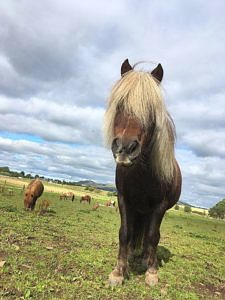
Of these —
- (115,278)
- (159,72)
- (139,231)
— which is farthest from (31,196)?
(159,72)

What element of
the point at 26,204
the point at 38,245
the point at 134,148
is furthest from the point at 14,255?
the point at 26,204

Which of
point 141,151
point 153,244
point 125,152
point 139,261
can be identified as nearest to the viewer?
point 125,152

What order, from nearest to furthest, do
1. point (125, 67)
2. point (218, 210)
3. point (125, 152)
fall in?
point (125, 152), point (125, 67), point (218, 210)

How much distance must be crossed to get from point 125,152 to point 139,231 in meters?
3.57

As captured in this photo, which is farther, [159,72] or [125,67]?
[125,67]

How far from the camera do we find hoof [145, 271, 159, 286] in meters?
6.78

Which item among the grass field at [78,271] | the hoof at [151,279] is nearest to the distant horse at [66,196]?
the grass field at [78,271]

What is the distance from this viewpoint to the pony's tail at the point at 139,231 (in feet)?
26.1

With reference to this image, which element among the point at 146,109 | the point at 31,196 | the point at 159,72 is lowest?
the point at 31,196

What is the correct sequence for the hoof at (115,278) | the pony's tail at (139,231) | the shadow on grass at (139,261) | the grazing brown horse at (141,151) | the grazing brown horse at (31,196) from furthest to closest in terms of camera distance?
the grazing brown horse at (31,196) → the pony's tail at (139,231) → the shadow on grass at (139,261) → the hoof at (115,278) → the grazing brown horse at (141,151)

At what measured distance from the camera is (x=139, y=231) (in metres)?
8.30

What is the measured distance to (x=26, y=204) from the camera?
2080cm

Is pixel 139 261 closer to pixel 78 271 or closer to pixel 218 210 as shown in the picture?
pixel 78 271

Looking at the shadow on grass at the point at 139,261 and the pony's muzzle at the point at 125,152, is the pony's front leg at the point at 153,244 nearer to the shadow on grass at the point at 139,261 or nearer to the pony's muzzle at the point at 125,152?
the shadow on grass at the point at 139,261
